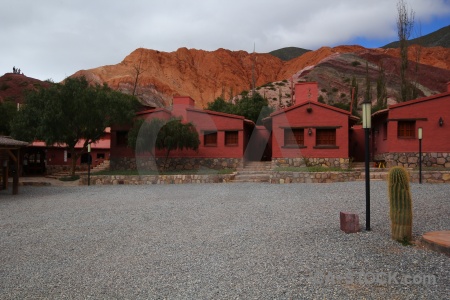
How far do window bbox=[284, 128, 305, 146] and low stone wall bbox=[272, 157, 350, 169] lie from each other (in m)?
1.09

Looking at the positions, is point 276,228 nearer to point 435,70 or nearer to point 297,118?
point 297,118

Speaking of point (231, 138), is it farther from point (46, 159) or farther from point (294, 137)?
point (46, 159)

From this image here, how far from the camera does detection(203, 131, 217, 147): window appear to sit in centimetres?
2420

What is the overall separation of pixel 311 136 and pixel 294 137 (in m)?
1.11

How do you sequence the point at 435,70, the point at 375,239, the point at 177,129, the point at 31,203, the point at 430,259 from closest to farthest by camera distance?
1. the point at 430,259
2. the point at 375,239
3. the point at 31,203
4. the point at 177,129
5. the point at 435,70

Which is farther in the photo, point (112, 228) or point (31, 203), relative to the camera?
point (31, 203)

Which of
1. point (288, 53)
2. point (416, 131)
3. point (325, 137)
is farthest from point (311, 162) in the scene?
point (288, 53)

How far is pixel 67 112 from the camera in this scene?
22281 mm

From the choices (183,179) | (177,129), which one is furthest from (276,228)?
(177,129)

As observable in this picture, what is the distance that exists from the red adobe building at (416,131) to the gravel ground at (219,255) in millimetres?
11216

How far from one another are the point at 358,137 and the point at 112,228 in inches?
876

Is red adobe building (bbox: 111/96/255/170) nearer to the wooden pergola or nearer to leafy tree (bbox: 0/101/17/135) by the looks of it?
the wooden pergola

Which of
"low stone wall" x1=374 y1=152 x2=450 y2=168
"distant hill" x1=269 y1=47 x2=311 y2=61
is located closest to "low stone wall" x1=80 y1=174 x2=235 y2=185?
"low stone wall" x1=374 y1=152 x2=450 y2=168

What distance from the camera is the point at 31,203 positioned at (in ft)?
41.3
